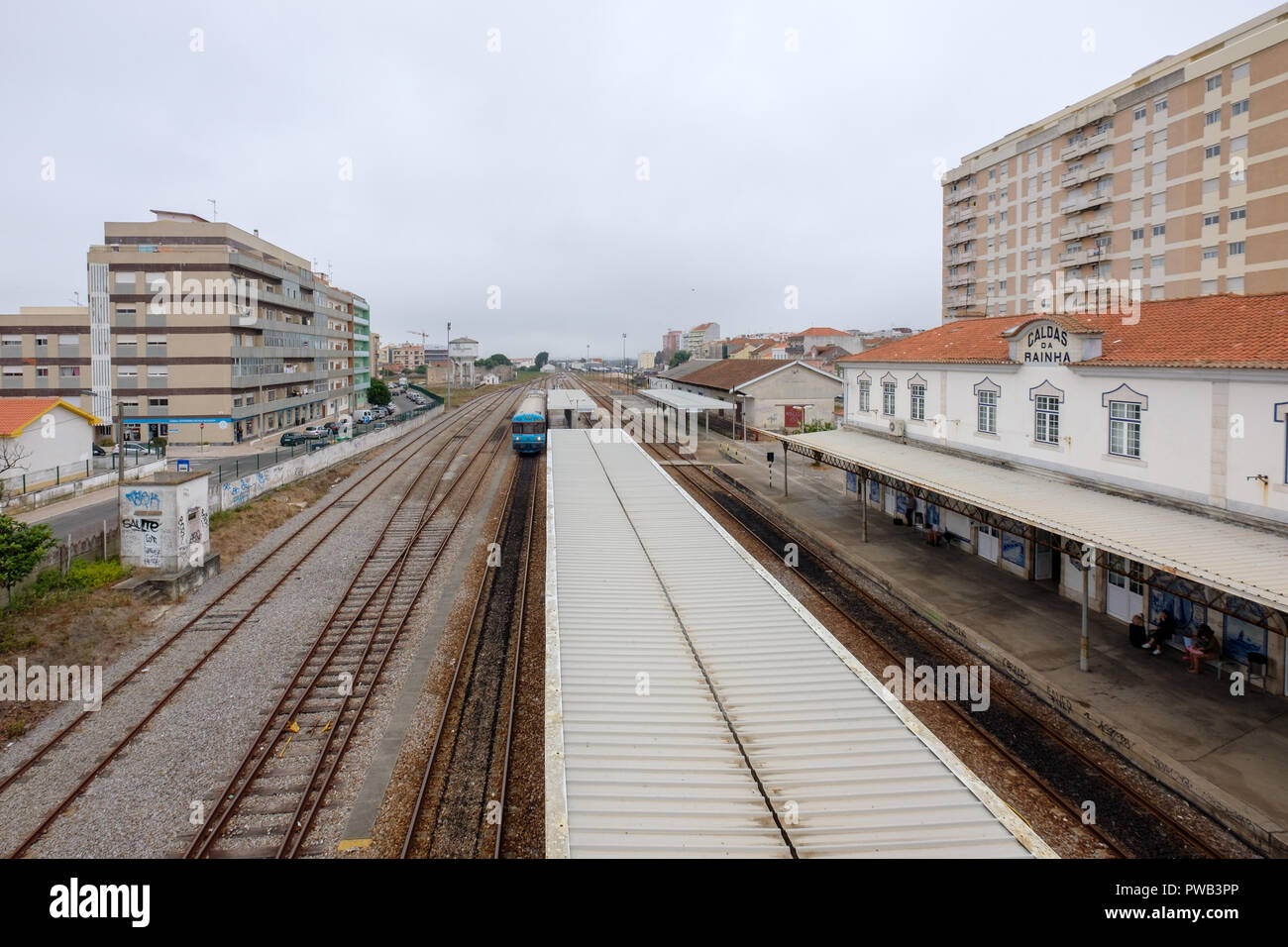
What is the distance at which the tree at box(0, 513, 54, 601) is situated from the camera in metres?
17.0

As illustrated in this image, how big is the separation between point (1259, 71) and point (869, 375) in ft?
98.8

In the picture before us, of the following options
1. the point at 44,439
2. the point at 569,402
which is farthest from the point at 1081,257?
the point at 44,439

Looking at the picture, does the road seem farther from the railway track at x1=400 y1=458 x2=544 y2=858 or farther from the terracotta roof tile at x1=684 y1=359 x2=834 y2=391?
the terracotta roof tile at x1=684 y1=359 x2=834 y2=391

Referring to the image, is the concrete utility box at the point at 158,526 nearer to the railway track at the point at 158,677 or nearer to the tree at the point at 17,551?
the railway track at the point at 158,677

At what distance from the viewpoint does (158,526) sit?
20875 millimetres

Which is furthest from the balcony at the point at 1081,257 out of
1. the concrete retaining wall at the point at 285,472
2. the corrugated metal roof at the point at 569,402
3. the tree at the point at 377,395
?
the tree at the point at 377,395

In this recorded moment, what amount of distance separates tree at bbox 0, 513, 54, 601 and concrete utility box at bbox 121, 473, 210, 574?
263 cm

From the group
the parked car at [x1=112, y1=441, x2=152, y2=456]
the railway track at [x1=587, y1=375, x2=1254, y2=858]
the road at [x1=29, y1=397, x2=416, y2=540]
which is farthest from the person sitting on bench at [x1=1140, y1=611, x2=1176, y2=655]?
the parked car at [x1=112, y1=441, x2=152, y2=456]

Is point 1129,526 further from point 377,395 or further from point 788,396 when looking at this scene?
point 377,395

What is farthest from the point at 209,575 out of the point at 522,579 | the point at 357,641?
the point at 522,579

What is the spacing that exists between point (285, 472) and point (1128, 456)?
34582mm

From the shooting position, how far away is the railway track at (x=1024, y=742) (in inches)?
395
